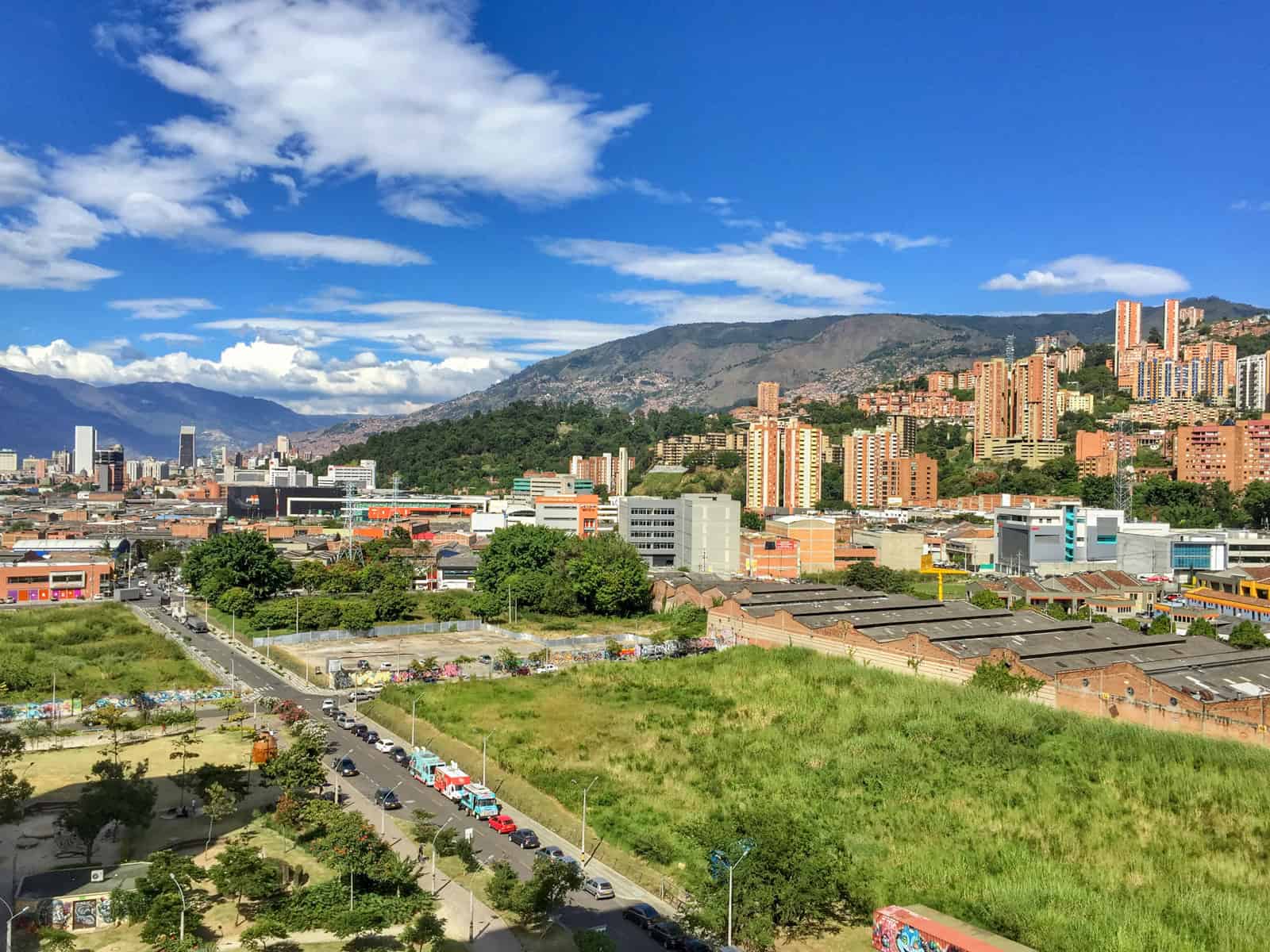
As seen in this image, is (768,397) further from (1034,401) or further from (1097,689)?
(1097,689)

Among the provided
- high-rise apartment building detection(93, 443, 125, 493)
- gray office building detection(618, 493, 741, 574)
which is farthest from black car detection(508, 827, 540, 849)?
high-rise apartment building detection(93, 443, 125, 493)

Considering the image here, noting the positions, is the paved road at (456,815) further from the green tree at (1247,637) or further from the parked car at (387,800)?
the green tree at (1247,637)

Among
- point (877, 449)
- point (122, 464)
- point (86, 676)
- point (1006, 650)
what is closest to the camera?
point (1006, 650)

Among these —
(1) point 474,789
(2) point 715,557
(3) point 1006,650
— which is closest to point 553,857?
(1) point 474,789

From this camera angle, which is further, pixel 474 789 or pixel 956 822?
pixel 474 789

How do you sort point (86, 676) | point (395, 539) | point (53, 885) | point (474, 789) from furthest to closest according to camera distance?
point (395, 539) → point (86, 676) → point (474, 789) → point (53, 885)

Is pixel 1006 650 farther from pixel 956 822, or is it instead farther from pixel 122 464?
pixel 122 464

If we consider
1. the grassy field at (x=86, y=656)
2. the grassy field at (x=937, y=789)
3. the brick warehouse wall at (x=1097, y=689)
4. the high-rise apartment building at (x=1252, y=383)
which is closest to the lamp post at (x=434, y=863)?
the grassy field at (x=937, y=789)

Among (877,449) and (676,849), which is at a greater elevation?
(877,449)

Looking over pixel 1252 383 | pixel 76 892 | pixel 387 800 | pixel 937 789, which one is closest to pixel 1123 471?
pixel 1252 383
